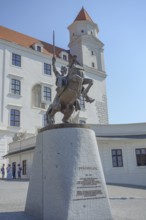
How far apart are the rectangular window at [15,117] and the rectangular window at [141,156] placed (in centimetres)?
1554

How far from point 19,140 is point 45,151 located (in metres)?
22.2

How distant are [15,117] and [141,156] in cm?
1632

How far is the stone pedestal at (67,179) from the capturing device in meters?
5.68

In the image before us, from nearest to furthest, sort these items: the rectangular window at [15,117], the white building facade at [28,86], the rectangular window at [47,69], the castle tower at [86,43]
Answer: the rectangular window at [15,117] < the white building facade at [28,86] < the rectangular window at [47,69] < the castle tower at [86,43]

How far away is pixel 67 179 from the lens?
230 inches

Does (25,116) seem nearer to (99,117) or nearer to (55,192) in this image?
(99,117)

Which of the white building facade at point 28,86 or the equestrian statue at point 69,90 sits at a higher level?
the white building facade at point 28,86

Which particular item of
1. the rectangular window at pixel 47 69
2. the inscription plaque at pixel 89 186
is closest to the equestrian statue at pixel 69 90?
the inscription plaque at pixel 89 186

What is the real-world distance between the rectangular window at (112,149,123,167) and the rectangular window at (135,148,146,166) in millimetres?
1486

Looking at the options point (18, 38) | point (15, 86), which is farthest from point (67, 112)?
point (18, 38)

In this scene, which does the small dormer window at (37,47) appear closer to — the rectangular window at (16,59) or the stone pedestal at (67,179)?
the rectangular window at (16,59)

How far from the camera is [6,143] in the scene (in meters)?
30.1

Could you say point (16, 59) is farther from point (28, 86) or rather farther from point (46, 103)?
point (46, 103)

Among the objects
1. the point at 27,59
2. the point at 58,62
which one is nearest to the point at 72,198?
the point at 27,59
